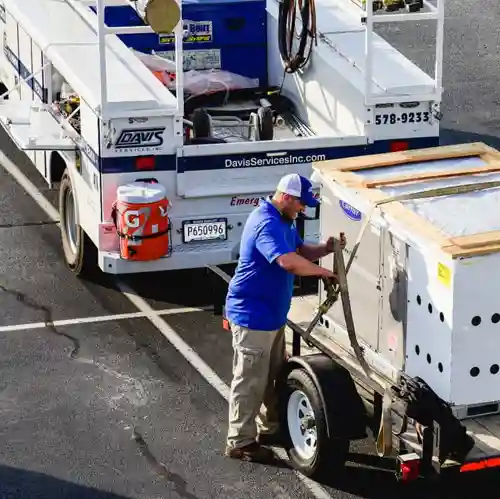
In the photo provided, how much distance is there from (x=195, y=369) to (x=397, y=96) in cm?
264

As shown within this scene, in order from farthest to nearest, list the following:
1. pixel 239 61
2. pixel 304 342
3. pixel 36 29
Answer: pixel 239 61 < pixel 36 29 < pixel 304 342

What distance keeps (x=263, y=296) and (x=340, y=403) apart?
78cm

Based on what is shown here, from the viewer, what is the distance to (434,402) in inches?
263

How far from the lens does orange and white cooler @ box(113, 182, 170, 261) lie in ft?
31.0

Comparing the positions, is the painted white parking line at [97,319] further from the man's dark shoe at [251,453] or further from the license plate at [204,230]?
the man's dark shoe at [251,453]

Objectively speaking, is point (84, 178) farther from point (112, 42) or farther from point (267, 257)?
point (267, 257)

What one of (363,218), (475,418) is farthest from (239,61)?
(475,418)

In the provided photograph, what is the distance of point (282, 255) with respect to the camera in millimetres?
7297

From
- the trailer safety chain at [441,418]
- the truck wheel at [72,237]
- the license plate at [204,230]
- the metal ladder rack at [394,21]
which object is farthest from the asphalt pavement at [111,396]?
the metal ladder rack at [394,21]

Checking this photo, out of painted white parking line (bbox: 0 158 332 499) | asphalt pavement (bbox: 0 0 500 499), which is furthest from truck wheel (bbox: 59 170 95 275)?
painted white parking line (bbox: 0 158 332 499)

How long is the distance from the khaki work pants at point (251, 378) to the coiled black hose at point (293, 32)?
382 centimetres

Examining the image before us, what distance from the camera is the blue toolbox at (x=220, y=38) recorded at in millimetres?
11977

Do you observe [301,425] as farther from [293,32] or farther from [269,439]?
[293,32]

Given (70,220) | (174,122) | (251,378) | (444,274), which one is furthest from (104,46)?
(444,274)
